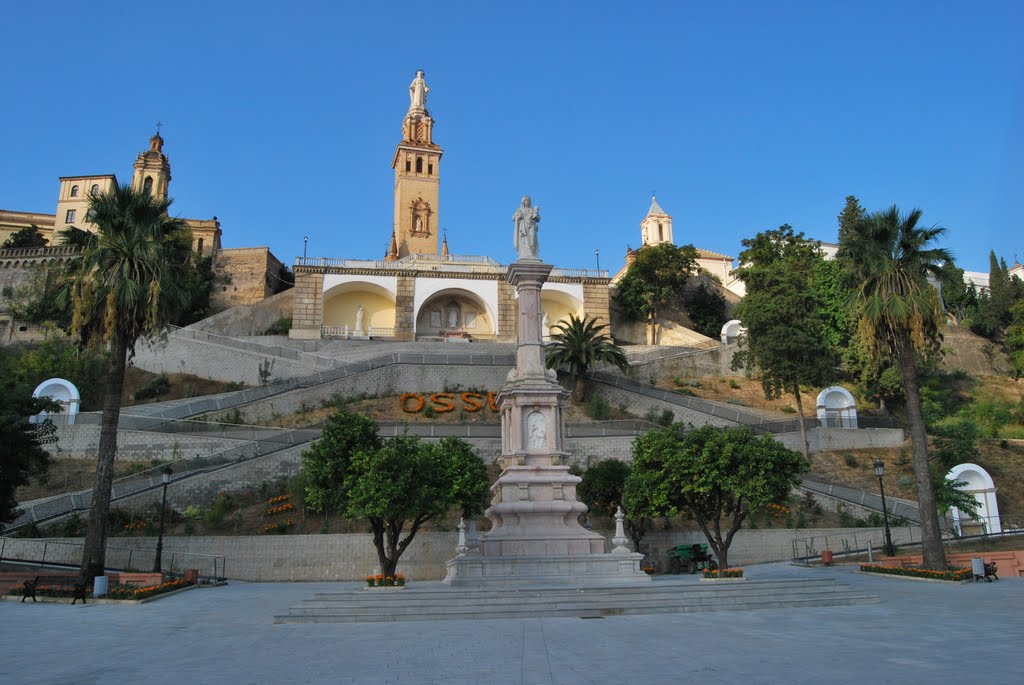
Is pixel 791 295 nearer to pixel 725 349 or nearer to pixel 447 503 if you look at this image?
pixel 725 349

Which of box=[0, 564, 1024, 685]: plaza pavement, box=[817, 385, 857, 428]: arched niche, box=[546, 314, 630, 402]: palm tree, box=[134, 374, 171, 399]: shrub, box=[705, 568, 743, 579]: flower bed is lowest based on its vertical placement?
box=[0, 564, 1024, 685]: plaza pavement

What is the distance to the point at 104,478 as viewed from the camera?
61.5ft

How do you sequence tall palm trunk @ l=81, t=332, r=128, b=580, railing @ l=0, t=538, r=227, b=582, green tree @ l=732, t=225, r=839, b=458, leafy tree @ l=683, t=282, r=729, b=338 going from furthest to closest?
leafy tree @ l=683, t=282, r=729, b=338 → green tree @ l=732, t=225, r=839, b=458 → railing @ l=0, t=538, r=227, b=582 → tall palm trunk @ l=81, t=332, r=128, b=580

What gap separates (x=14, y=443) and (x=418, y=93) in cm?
6472

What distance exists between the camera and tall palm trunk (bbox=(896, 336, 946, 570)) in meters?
19.5

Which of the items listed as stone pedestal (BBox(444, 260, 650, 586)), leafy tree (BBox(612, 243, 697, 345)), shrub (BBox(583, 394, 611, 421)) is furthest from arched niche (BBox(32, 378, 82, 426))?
leafy tree (BBox(612, 243, 697, 345))

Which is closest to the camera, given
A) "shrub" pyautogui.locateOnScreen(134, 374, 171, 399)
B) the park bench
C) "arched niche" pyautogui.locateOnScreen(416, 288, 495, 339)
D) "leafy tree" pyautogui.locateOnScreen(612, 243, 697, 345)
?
the park bench

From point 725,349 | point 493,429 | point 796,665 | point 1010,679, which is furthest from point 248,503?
point 725,349

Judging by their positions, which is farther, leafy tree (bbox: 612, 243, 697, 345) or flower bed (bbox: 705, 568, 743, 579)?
leafy tree (bbox: 612, 243, 697, 345)

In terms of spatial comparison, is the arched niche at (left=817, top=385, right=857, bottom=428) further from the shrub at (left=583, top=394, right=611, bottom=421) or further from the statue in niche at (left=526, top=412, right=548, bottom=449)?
the statue in niche at (left=526, top=412, right=548, bottom=449)

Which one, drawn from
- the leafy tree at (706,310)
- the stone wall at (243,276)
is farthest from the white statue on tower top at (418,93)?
the leafy tree at (706,310)

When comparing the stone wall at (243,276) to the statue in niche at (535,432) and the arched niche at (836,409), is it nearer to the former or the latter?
the arched niche at (836,409)

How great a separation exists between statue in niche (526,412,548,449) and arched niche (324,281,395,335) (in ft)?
125

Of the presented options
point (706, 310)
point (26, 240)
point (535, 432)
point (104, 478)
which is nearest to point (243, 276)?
point (26, 240)
